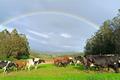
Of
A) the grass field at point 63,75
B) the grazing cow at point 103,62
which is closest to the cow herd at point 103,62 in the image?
the grazing cow at point 103,62

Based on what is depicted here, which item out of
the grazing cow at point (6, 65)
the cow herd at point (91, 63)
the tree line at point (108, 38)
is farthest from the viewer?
the tree line at point (108, 38)

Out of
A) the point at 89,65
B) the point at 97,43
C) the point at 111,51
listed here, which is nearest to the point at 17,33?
the point at 97,43

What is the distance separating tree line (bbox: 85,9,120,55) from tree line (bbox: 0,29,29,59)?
2561 cm

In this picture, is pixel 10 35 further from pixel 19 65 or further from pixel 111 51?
pixel 19 65

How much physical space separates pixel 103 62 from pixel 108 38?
165ft

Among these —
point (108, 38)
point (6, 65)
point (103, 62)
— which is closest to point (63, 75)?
point (103, 62)

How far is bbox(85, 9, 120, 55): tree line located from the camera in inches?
3383

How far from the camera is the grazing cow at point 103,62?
→ 142 feet

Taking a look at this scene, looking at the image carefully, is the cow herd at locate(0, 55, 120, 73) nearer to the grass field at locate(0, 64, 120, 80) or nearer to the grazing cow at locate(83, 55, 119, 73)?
the grazing cow at locate(83, 55, 119, 73)

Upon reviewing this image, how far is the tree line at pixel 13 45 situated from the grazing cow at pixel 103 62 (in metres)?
56.0

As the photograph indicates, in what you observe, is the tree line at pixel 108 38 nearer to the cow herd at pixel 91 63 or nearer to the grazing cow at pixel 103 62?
the cow herd at pixel 91 63

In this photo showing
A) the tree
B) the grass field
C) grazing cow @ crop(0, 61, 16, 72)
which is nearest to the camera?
the grass field

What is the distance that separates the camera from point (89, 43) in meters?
126

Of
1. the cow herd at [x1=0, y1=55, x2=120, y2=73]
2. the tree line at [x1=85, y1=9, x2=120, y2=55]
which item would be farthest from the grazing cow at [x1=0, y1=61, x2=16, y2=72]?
the tree line at [x1=85, y1=9, x2=120, y2=55]
